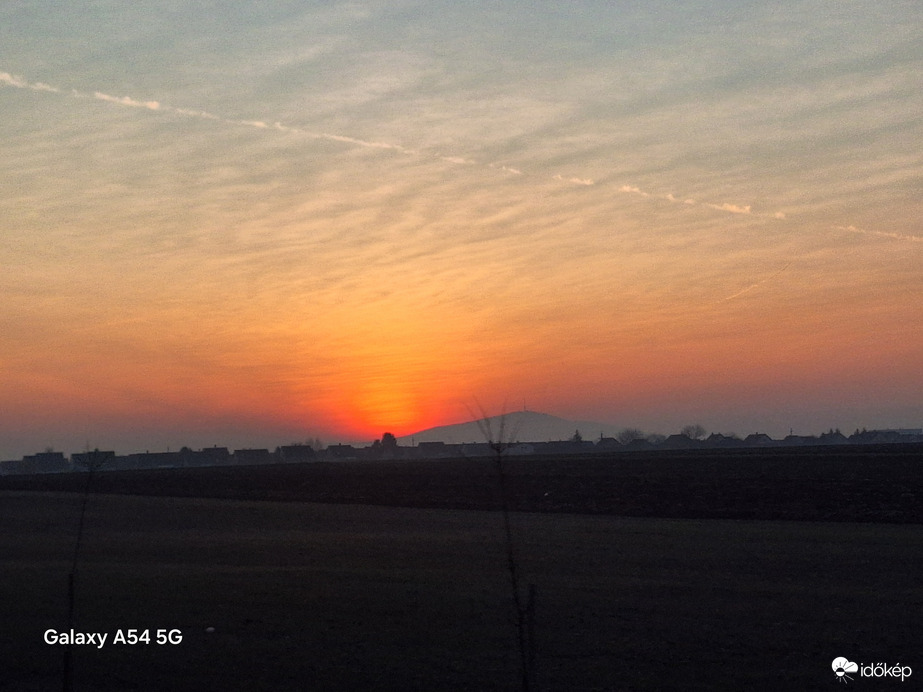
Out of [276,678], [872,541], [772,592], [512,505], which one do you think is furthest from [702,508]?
[276,678]

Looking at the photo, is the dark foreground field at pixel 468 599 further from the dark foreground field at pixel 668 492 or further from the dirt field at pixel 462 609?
the dark foreground field at pixel 668 492

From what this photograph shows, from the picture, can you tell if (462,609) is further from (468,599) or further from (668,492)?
(668,492)

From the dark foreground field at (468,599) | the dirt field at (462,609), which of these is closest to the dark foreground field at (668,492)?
the dark foreground field at (468,599)

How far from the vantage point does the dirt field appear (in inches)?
623

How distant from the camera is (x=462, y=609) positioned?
Result: 2153cm

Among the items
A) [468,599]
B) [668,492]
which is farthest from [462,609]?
[668,492]

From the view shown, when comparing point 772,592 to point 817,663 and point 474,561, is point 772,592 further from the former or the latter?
point 474,561

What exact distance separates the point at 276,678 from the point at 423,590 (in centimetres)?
919

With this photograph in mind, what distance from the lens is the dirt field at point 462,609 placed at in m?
15.8

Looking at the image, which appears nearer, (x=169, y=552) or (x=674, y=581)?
(x=674, y=581)

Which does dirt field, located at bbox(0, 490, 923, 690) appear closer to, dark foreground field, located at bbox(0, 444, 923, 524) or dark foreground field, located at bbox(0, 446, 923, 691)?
dark foreground field, located at bbox(0, 446, 923, 691)

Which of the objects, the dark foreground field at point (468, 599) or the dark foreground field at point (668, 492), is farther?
the dark foreground field at point (668, 492)

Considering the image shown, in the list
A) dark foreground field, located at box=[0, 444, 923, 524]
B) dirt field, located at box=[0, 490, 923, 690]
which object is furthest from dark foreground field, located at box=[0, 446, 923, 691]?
dark foreground field, located at box=[0, 444, 923, 524]

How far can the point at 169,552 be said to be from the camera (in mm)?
34156
